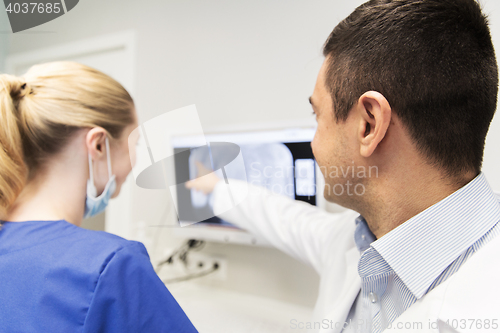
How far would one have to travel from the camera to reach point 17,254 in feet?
1.96

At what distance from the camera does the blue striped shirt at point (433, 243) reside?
560 mm

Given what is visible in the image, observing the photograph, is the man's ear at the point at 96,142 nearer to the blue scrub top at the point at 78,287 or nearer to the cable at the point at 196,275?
the blue scrub top at the point at 78,287

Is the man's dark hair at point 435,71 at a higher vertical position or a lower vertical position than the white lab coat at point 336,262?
higher

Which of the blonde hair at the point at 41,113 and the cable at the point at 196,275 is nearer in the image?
the blonde hair at the point at 41,113

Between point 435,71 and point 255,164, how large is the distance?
684 millimetres

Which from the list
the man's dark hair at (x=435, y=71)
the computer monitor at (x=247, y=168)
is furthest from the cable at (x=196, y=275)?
the man's dark hair at (x=435, y=71)

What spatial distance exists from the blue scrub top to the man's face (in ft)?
1.42

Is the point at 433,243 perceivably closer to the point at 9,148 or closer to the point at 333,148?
the point at 333,148

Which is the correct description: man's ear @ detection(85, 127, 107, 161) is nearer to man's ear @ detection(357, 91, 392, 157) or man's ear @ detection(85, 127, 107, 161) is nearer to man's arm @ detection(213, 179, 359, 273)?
man's arm @ detection(213, 179, 359, 273)

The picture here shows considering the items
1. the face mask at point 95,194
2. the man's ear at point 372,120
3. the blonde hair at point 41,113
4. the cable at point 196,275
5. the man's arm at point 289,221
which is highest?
the blonde hair at point 41,113

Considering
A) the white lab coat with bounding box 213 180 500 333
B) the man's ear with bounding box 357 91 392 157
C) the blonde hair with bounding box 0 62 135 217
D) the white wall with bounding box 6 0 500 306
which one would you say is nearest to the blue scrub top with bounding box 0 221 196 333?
the blonde hair with bounding box 0 62 135 217

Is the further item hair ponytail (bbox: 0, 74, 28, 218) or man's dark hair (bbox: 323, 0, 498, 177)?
hair ponytail (bbox: 0, 74, 28, 218)

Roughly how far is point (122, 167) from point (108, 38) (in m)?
1.10

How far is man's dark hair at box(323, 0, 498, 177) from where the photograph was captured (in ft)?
1.79
